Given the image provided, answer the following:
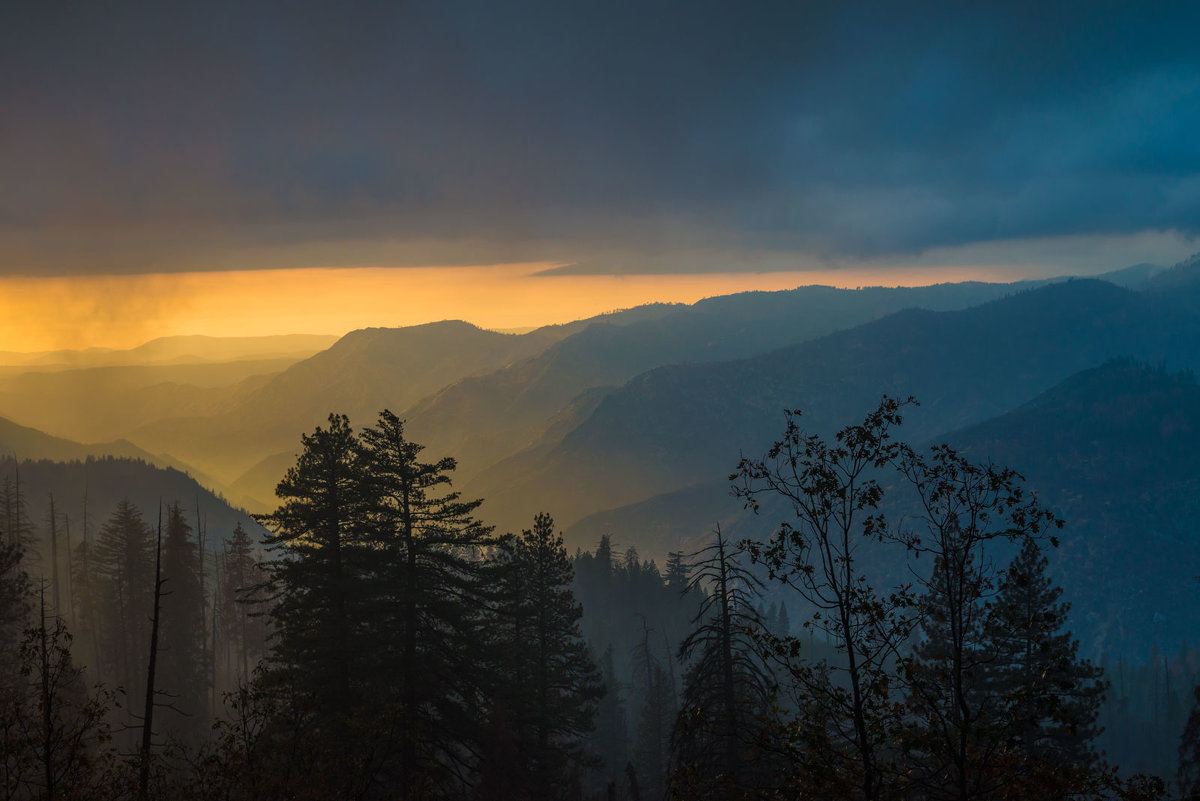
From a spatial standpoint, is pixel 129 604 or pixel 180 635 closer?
pixel 180 635

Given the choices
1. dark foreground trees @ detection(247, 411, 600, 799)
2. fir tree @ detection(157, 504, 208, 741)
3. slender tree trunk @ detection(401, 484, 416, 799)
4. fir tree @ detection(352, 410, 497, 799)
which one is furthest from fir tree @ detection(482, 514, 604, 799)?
fir tree @ detection(157, 504, 208, 741)

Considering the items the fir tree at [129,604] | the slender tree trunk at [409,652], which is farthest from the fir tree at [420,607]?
A: the fir tree at [129,604]

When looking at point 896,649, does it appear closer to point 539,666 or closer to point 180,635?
point 539,666

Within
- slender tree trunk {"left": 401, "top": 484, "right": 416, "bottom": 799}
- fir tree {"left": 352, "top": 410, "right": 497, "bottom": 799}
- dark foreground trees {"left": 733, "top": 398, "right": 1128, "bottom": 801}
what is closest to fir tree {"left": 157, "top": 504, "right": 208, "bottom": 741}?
fir tree {"left": 352, "top": 410, "right": 497, "bottom": 799}

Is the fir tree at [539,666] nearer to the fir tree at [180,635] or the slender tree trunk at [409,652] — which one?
the slender tree trunk at [409,652]

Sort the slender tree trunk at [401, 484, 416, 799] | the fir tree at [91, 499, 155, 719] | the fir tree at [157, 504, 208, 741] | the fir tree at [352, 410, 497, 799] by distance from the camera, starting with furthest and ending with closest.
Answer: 1. the fir tree at [91, 499, 155, 719]
2. the fir tree at [157, 504, 208, 741]
3. the fir tree at [352, 410, 497, 799]
4. the slender tree trunk at [401, 484, 416, 799]

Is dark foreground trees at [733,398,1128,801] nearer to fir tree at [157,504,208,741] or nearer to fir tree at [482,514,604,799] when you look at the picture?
fir tree at [482,514,604,799]

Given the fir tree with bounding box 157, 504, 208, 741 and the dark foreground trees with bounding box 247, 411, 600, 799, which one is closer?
the dark foreground trees with bounding box 247, 411, 600, 799

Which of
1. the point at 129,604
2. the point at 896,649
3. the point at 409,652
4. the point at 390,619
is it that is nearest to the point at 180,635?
the point at 129,604

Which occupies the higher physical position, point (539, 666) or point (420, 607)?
point (420, 607)

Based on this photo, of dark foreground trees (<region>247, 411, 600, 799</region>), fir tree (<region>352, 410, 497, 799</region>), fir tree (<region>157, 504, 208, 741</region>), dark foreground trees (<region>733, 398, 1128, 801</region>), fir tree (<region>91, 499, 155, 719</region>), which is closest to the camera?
dark foreground trees (<region>733, 398, 1128, 801</region>)

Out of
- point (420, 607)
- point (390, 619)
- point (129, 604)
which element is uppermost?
point (420, 607)

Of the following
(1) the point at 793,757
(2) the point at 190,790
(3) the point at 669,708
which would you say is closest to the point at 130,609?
(3) the point at 669,708

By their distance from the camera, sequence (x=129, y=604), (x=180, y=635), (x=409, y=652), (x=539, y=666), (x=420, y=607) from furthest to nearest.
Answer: (x=129, y=604) → (x=180, y=635) → (x=539, y=666) → (x=420, y=607) → (x=409, y=652)
